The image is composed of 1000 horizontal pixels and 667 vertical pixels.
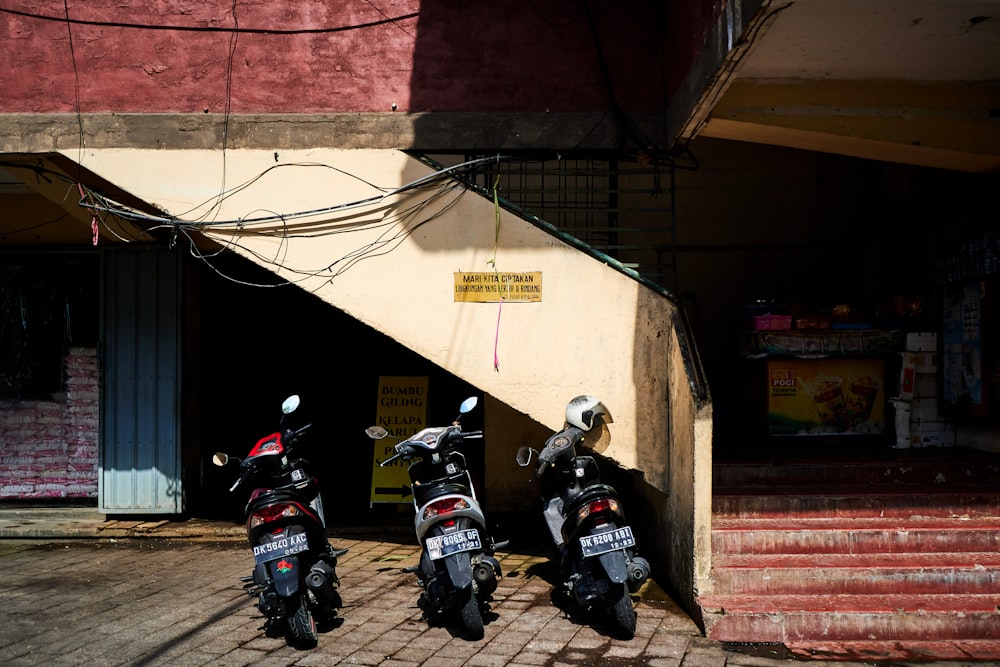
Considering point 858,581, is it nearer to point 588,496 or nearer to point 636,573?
point 636,573

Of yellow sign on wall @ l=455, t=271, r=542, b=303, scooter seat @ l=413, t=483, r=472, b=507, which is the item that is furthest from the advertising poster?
scooter seat @ l=413, t=483, r=472, b=507

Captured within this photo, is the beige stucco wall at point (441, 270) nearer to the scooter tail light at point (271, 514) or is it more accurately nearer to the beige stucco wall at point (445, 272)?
the beige stucco wall at point (445, 272)

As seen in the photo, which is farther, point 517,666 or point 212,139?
point 212,139

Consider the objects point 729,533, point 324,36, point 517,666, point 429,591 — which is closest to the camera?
point 517,666

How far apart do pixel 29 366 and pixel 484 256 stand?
5.57m

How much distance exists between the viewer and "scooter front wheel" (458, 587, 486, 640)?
504cm

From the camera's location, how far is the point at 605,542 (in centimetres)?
517

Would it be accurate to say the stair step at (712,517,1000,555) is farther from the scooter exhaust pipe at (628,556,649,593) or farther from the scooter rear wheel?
the scooter rear wheel

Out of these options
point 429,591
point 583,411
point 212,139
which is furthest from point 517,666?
point 212,139

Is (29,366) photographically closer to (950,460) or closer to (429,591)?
(429,591)

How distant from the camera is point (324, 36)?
7160mm

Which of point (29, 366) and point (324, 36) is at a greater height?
point (324, 36)

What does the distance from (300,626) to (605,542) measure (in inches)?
74.5

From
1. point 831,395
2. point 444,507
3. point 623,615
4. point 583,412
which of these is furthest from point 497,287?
point 831,395
